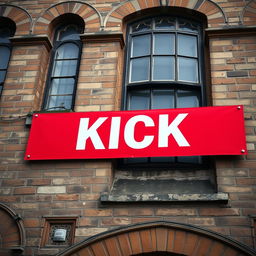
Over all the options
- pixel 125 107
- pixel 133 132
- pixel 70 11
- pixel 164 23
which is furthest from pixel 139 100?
pixel 70 11

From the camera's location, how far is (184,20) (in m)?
6.43

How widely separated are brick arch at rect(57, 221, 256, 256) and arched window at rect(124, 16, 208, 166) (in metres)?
1.07

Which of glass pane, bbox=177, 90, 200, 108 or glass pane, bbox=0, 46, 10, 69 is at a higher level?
glass pane, bbox=0, 46, 10, 69

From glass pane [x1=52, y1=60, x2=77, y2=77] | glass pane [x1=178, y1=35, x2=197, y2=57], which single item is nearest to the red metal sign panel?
glass pane [x1=52, y1=60, x2=77, y2=77]

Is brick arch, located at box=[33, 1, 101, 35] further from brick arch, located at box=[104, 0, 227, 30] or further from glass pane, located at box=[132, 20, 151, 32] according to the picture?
glass pane, located at box=[132, 20, 151, 32]

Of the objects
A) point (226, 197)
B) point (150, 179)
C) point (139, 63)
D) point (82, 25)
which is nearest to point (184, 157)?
point (150, 179)

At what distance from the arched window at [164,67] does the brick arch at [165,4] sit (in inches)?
10.0

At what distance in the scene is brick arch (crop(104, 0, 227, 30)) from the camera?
5.99 m

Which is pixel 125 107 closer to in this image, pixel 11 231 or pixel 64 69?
pixel 64 69

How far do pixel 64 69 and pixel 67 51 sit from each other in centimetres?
39

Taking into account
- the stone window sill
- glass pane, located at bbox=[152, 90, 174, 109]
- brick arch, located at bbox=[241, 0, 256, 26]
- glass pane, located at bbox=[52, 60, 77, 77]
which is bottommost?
the stone window sill

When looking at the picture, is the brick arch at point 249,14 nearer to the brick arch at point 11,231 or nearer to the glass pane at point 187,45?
the glass pane at point 187,45

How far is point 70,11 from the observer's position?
21.2ft

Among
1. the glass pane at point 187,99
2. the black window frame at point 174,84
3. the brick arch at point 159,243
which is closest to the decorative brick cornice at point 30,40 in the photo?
the black window frame at point 174,84
